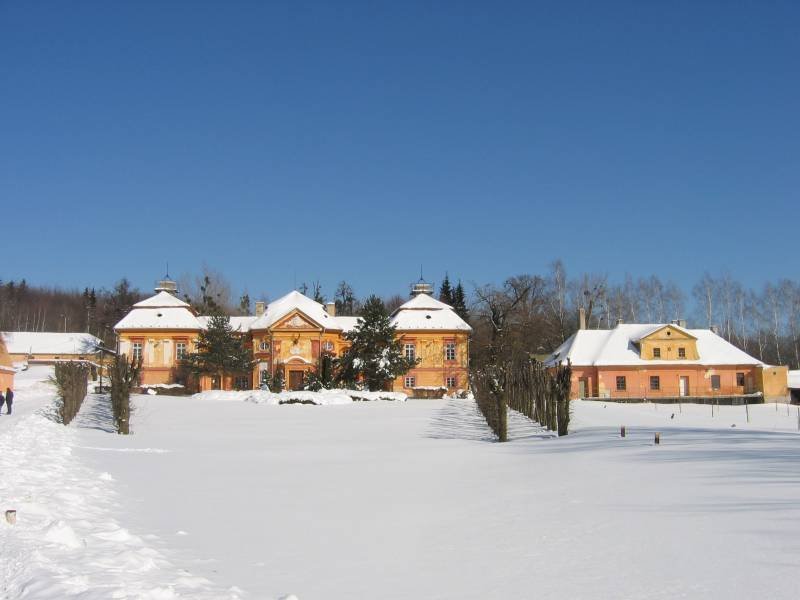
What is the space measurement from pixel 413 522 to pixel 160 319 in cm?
5347

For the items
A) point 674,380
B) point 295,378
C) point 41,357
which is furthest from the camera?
point 41,357

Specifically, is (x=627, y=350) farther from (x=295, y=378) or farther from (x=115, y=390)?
(x=115, y=390)

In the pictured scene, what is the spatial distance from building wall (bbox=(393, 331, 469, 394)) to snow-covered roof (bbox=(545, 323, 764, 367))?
7.40 metres

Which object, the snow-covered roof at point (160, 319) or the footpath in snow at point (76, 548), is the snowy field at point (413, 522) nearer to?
the footpath in snow at point (76, 548)

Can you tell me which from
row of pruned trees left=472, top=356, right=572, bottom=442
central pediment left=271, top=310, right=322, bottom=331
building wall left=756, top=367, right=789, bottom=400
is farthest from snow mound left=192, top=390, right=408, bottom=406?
building wall left=756, top=367, right=789, bottom=400

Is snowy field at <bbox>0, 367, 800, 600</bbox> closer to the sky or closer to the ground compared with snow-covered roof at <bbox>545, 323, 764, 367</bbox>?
closer to the ground

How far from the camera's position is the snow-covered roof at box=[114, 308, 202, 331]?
5900 centimetres

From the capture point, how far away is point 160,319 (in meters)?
59.7

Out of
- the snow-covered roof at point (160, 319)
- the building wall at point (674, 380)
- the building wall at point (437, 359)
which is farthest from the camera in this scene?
the building wall at point (437, 359)

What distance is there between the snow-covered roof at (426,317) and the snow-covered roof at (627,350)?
852 cm

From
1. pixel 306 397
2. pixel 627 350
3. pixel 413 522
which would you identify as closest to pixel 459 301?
pixel 627 350

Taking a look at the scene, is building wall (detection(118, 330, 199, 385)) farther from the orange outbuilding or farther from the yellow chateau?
the orange outbuilding

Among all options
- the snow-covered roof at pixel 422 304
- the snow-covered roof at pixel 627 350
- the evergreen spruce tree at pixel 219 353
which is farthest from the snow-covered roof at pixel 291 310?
the snow-covered roof at pixel 627 350

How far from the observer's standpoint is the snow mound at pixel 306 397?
4391cm
